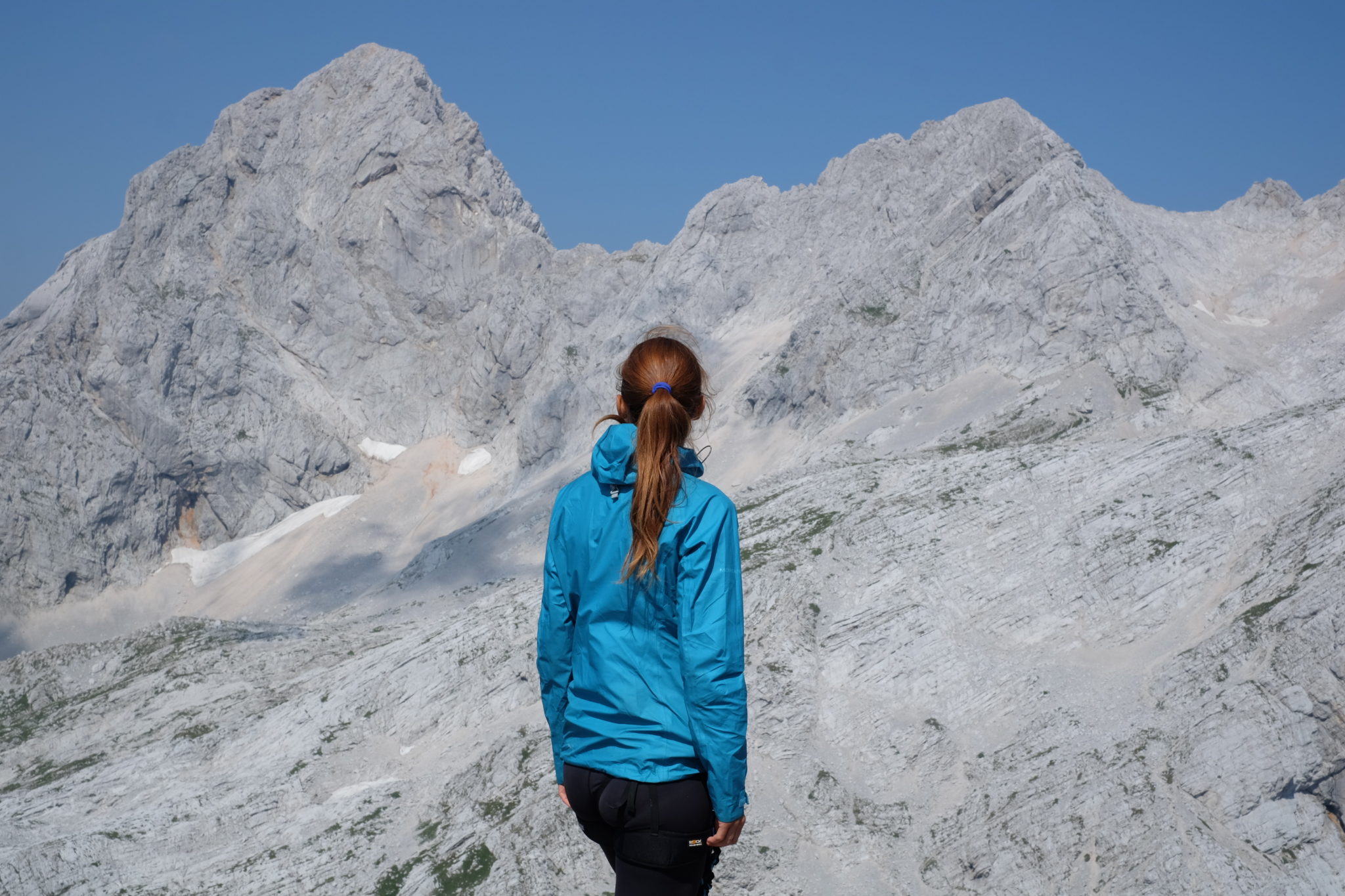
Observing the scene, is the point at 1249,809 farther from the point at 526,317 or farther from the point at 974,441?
the point at 526,317

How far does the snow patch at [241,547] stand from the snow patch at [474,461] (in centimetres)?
1129

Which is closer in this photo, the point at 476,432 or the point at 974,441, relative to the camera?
the point at 974,441

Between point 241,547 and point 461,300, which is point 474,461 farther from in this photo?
point 241,547

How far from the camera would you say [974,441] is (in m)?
47.4

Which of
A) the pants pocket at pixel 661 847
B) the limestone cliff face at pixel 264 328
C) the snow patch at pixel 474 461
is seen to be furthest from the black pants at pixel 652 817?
the limestone cliff face at pixel 264 328

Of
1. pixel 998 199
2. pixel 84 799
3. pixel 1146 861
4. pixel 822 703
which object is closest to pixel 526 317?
pixel 998 199

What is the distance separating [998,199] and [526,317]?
53.2 metres

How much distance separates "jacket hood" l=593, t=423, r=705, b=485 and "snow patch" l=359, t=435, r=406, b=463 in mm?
103506

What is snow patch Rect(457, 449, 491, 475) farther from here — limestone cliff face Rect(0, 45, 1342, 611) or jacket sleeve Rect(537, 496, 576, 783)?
jacket sleeve Rect(537, 496, 576, 783)

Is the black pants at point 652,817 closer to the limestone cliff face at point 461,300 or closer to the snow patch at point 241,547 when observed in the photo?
the limestone cliff face at point 461,300

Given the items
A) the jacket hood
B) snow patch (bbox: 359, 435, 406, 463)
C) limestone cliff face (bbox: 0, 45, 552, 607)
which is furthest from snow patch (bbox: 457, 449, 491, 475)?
the jacket hood

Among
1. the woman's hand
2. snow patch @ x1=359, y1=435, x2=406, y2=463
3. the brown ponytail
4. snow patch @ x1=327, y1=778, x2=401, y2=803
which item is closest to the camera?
the brown ponytail

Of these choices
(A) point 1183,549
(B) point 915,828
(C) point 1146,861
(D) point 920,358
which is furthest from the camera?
(D) point 920,358

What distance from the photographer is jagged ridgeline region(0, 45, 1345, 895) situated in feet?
86.2
